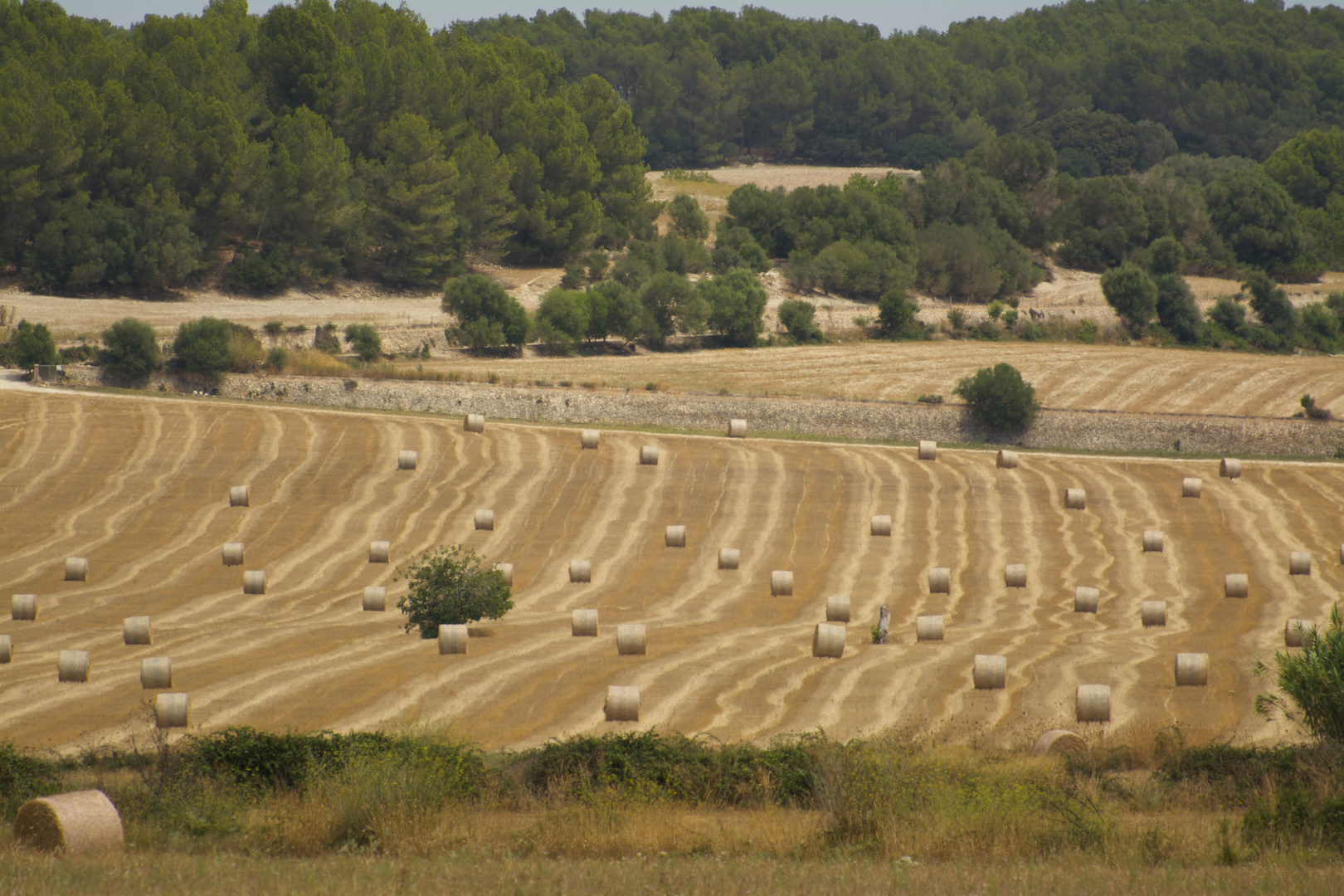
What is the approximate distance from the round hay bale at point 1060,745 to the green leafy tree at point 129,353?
48239 millimetres

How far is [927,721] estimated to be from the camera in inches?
726

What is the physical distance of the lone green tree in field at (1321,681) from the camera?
1449cm

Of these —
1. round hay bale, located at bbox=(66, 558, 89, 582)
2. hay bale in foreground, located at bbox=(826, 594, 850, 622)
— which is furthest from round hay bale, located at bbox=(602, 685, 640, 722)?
round hay bale, located at bbox=(66, 558, 89, 582)

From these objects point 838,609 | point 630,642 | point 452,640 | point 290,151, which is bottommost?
point 838,609

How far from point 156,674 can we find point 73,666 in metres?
1.44

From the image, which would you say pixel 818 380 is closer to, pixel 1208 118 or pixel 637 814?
pixel 637 814

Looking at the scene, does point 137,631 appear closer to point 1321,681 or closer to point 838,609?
point 838,609

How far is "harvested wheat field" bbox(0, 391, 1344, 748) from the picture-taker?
62.8ft

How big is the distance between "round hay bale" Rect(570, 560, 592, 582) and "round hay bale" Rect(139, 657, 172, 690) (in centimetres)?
1250

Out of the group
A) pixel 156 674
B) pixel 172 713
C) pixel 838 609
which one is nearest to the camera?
pixel 172 713

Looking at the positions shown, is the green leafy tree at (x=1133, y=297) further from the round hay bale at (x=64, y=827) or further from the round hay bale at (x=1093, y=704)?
the round hay bale at (x=64, y=827)

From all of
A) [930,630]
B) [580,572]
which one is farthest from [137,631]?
[930,630]

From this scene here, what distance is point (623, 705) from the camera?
18.1m

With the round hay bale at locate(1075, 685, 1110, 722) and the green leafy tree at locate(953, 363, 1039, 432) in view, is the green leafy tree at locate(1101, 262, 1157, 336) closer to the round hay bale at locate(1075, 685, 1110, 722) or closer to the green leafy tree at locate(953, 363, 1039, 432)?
the green leafy tree at locate(953, 363, 1039, 432)
